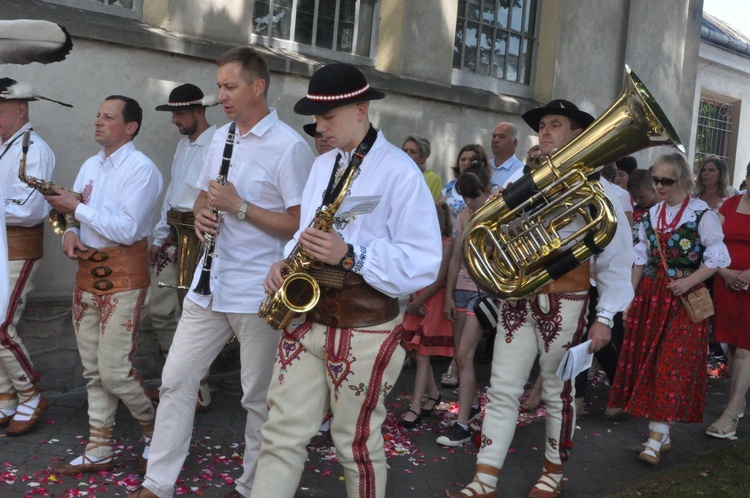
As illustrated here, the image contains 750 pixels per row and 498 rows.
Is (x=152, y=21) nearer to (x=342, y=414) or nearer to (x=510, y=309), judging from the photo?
(x=510, y=309)

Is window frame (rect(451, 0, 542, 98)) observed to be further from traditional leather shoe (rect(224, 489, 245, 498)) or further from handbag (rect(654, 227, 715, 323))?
traditional leather shoe (rect(224, 489, 245, 498))

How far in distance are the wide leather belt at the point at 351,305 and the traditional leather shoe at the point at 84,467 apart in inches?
80.6

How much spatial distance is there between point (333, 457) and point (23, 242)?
2427 millimetres

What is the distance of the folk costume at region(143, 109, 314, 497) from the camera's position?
176 inches

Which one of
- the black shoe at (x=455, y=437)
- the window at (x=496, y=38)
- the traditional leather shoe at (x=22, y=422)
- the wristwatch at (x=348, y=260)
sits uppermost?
the window at (x=496, y=38)

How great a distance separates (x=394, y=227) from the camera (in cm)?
384

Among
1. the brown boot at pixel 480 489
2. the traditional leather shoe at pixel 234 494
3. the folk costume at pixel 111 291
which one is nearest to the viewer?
the traditional leather shoe at pixel 234 494

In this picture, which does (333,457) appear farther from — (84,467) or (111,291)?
(111,291)

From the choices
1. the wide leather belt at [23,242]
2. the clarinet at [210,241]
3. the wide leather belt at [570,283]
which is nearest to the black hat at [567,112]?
the wide leather belt at [570,283]

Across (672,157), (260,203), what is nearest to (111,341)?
(260,203)

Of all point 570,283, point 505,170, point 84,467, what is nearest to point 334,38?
point 505,170

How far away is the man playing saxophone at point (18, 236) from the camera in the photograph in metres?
5.71

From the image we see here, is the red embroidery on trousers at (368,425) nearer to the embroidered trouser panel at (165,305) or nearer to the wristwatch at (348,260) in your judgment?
the wristwatch at (348,260)

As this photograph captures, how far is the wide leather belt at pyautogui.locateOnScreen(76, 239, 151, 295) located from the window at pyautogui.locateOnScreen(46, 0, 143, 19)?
246 centimetres
